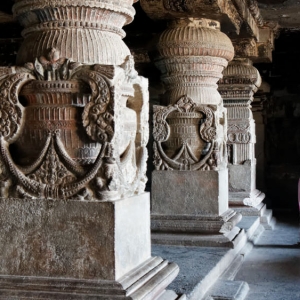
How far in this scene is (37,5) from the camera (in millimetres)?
3523

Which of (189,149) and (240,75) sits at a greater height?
(240,75)

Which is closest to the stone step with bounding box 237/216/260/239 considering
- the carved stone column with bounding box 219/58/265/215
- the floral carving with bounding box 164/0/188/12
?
the carved stone column with bounding box 219/58/265/215

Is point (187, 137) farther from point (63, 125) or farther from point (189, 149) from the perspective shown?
point (63, 125)

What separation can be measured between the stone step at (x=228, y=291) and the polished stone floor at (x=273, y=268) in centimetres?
9

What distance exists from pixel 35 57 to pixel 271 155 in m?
10.7

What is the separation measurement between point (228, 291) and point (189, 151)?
1.89 meters

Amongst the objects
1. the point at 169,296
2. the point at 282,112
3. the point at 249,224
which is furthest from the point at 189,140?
the point at 282,112

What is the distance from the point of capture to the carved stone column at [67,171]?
3312 millimetres

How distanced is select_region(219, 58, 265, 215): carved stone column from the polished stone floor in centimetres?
87

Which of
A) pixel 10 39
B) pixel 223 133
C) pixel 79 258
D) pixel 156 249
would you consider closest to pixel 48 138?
pixel 79 258

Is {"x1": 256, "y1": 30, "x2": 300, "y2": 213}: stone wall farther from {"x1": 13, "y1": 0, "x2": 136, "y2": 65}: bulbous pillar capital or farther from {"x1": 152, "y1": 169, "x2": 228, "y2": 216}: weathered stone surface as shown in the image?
{"x1": 13, "y1": 0, "x2": 136, "y2": 65}: bulbous pillar capital

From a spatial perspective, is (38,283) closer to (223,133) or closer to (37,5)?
(37,5)

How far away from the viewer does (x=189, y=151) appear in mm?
6402

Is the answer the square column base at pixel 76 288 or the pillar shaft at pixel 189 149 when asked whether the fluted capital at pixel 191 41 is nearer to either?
the pillar shaft at pixel 189 149
